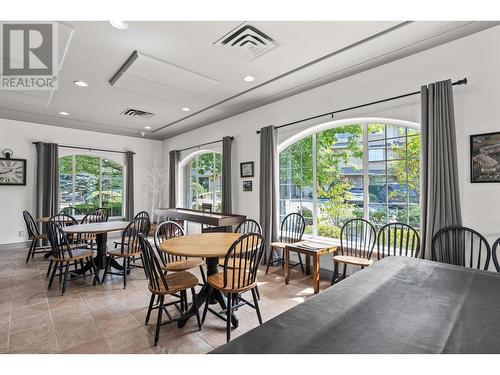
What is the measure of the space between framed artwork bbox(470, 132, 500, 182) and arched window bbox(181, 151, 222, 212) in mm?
4648

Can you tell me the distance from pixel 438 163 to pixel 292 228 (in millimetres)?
2313

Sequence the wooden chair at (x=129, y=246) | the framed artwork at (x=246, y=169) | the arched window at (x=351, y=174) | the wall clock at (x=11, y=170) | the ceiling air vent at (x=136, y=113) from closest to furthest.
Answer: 1. the arched window at (x=351, y=174)
2. the wooden chair at (x=129, y=246)
3. the framed artwork at (x=246, y=169)
4. the ceiling air vent at (x=136, y=113)
5. the wall clock at (x=11, y=170)

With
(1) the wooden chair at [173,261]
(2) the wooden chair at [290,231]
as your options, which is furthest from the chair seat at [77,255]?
(2) the wooden chair at [290,231]

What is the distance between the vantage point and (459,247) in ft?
8.50

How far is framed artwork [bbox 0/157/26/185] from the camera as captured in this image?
5410 millimetres

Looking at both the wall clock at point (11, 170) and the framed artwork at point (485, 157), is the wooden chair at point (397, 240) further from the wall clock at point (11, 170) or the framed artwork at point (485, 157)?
the wall clock at point (11, 170)

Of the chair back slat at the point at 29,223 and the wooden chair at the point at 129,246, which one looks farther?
the chair back slat at the point at 29,223

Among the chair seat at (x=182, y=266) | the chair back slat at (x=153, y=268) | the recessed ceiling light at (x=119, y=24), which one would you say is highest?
the recessed ceiling light at (x=119, y=24)

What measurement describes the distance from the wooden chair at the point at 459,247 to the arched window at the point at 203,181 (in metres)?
4.44

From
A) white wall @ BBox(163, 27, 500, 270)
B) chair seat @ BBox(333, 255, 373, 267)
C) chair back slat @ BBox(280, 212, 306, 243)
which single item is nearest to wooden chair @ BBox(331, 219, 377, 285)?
chair seat @ BBox(333, 255, 373, 267)

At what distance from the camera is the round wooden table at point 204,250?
7.76 ft

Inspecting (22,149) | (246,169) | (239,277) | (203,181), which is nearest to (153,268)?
(239,277)
